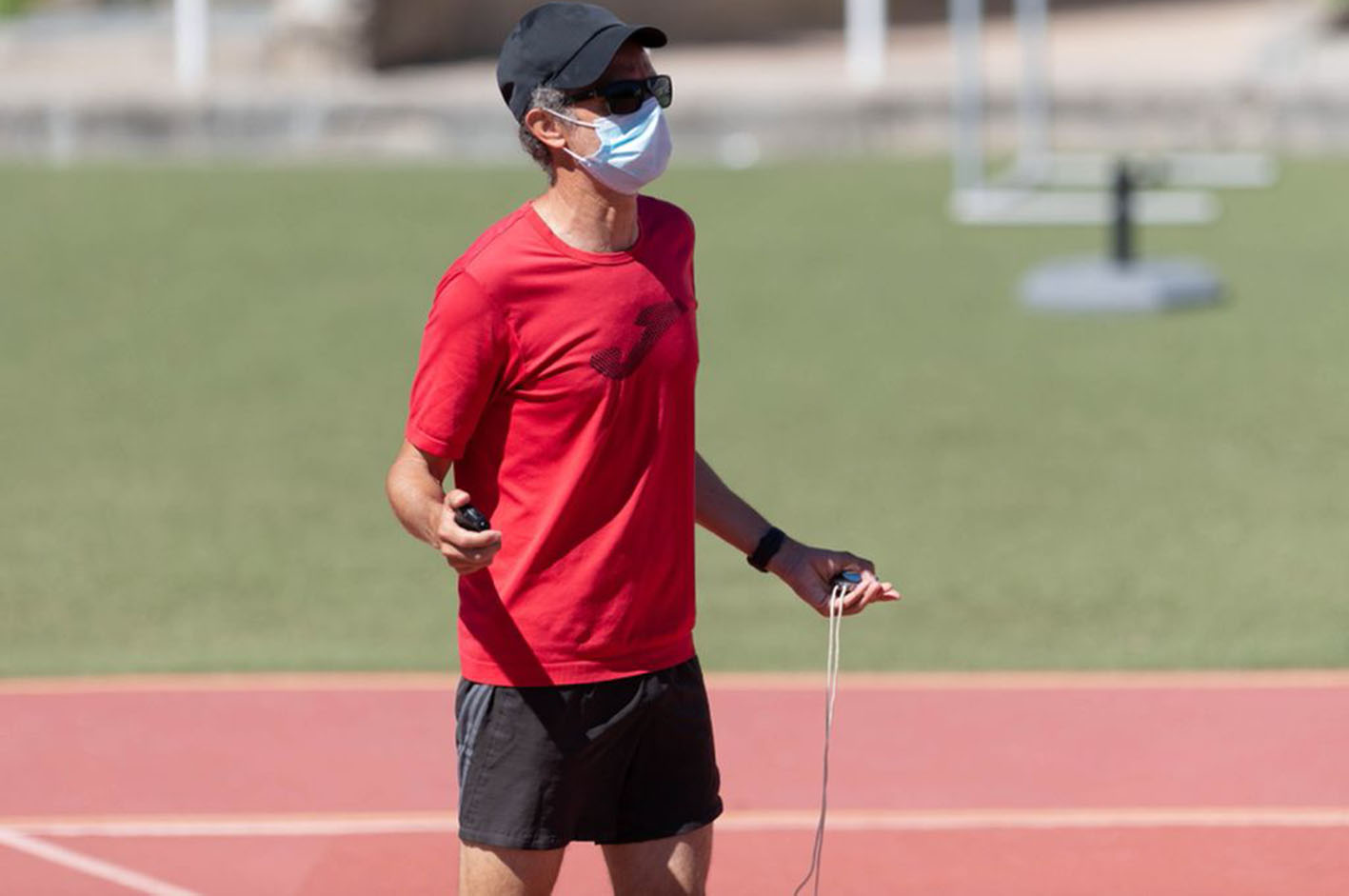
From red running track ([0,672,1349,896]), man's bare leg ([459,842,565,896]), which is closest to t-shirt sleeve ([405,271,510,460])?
man's bare leg ([459,842,565,896])

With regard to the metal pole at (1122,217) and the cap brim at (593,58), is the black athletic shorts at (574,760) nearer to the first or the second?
the cap brim at (593,58)

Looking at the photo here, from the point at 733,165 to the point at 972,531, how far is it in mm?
13076

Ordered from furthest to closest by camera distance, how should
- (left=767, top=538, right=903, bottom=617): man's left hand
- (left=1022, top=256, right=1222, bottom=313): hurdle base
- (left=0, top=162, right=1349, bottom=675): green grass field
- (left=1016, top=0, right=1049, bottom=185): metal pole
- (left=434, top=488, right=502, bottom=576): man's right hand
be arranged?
1. (left=1016, top=0, right=1049, bottom=185): metal pole
2. (left=1022, top=256, right=1222, bottom=313): hurdle base
3. (left=0, top=162, right=1349, bottom=675): green grass field
4. (left=767, top=538, right=903, bottom=617): man's left hand
5. (left=434, top=488, right=502, bottom=576): man's right hand

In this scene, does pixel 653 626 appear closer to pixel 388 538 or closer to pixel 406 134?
pixel 388 538

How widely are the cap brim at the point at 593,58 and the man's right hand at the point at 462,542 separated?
2.61 ft

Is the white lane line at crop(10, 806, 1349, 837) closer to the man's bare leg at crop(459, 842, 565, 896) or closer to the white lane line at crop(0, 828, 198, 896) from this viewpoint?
the white lane line at crop(0, 828, 198, 896)

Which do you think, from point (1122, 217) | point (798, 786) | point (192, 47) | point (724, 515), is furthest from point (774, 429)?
point (192, 47)

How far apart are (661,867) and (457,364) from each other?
101 cm

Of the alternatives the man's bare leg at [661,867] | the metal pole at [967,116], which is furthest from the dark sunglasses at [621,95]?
the metal pole at [967,116]

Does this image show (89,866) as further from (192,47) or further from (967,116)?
(192,47)

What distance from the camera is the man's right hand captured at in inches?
159

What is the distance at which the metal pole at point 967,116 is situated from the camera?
22.6 m

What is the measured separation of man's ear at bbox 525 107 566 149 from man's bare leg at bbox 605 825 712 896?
1286 mm

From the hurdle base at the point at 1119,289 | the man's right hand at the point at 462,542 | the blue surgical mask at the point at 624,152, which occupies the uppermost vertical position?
the blue surgical mask at the point at 624,152
